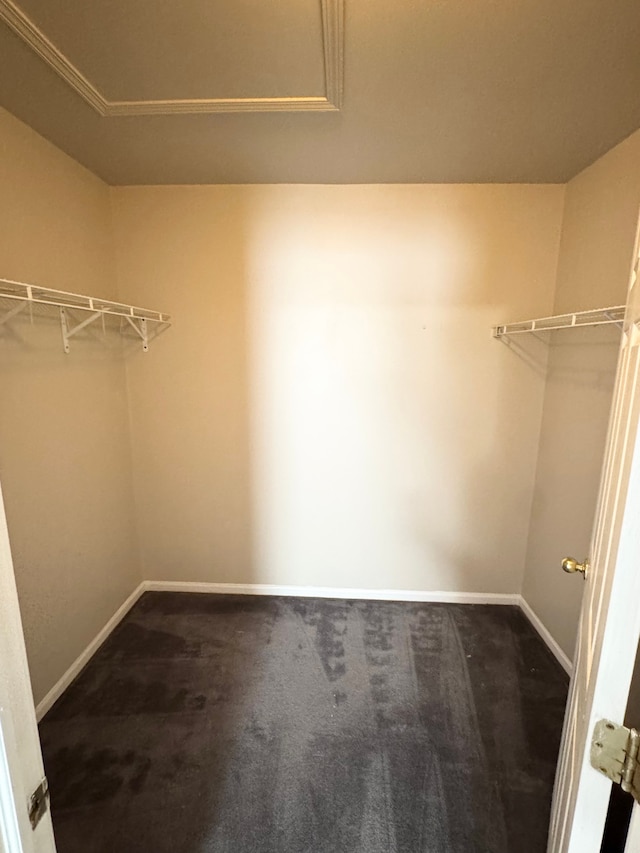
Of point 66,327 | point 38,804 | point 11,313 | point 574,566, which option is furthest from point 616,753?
point 66,327

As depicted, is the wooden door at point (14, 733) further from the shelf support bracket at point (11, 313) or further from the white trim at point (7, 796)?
the shelf support bracket at point (11, 313)

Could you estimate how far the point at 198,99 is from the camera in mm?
1441

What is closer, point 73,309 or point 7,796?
point 7,796

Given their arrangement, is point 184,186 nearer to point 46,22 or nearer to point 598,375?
point 46,22

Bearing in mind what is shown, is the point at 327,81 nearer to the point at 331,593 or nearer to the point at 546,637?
the point at 331,593

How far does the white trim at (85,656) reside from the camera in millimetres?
1764

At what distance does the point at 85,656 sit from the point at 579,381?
2.76 meters

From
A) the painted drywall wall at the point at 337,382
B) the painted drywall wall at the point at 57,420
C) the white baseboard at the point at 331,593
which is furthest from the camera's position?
the white baseboard at the point at 331,593

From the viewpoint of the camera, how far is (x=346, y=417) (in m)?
2.38

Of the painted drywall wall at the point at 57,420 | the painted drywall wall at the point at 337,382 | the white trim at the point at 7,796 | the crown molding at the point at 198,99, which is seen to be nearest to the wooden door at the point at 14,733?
the white trim at the point at 7,796

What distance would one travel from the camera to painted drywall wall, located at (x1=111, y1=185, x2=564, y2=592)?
7.22 ft

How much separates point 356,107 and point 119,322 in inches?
62.4

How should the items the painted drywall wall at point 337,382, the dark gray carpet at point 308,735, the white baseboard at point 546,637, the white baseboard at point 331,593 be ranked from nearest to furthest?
the dark gray carpet at point 308,735 < the white baseboard at point 546,637 < the painted drywall wall at point 337,382 < the white baseboard at point 331,593

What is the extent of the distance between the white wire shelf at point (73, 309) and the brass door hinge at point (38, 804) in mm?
1280
